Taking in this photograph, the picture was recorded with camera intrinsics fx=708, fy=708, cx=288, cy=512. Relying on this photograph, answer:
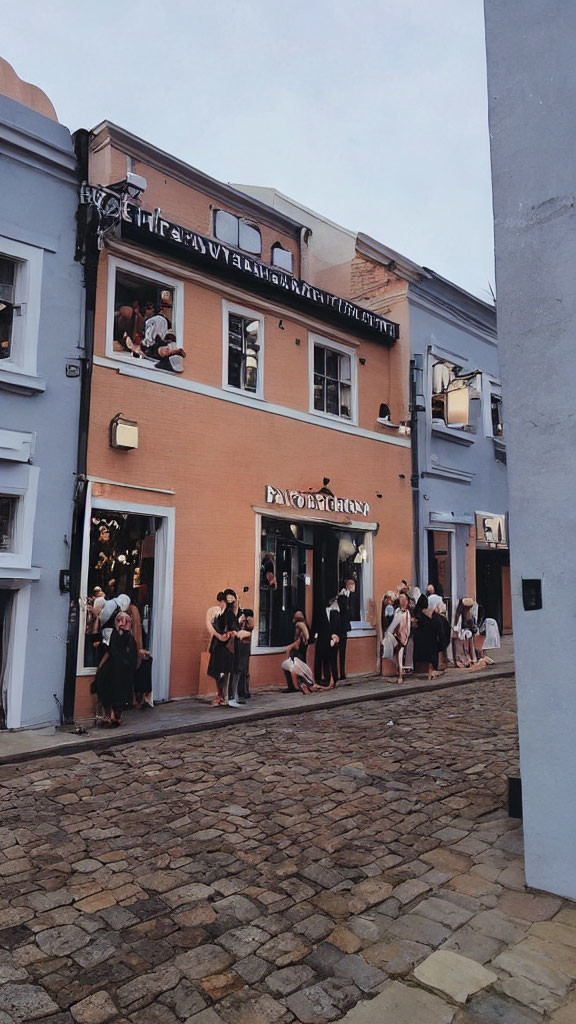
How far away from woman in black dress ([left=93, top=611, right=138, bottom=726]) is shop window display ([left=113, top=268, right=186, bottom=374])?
3784 millimetres

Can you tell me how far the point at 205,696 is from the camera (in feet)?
33.4

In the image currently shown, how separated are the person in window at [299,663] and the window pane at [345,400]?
165 inches

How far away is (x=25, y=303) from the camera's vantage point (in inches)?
348

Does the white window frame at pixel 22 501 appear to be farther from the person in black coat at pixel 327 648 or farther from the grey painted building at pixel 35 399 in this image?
the person in black coat at pixel 327 648

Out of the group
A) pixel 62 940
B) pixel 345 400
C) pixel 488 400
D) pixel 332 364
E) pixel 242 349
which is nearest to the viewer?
pixel 62 940

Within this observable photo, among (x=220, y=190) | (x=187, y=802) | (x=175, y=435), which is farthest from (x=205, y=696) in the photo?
(x=220, y=190)

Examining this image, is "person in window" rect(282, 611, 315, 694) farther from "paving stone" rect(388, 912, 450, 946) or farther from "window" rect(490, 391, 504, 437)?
"window" rect(490, 391, 504, 437)

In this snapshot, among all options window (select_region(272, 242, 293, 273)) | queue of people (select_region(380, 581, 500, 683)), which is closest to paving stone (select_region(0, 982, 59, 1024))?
queue of people (select_region(380, 581, 500, 683))

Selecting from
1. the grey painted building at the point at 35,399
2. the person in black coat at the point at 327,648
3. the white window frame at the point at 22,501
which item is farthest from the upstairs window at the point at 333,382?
the white window frame at the point at 22,501

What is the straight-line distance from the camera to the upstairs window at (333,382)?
1305 centimetres

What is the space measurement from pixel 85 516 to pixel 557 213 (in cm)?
671

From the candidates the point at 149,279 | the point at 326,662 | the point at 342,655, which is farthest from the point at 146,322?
the point at 342,655

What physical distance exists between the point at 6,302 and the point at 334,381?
6.35m

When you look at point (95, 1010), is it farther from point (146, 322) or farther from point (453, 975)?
point (146, 322)
